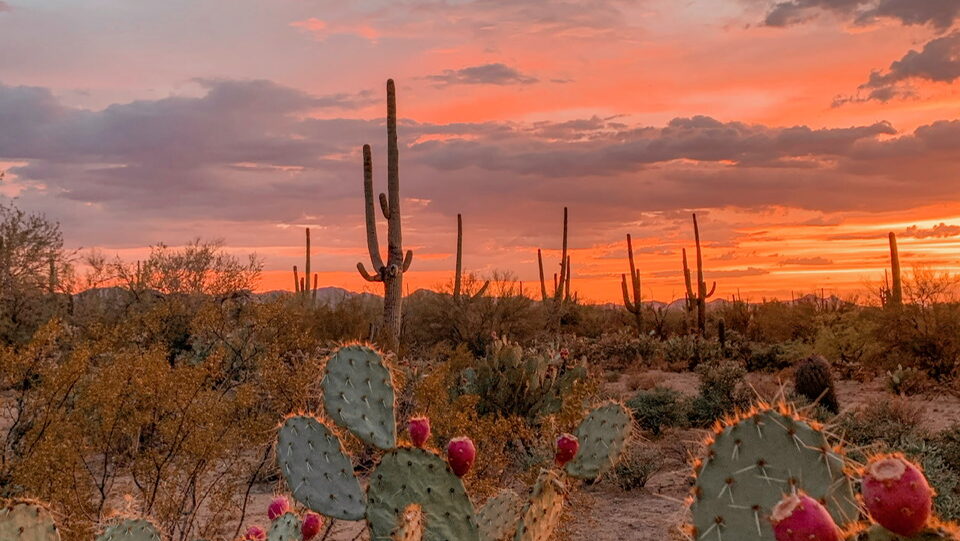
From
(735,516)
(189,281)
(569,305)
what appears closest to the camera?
(735,516)

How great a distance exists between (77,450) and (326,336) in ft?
42.3

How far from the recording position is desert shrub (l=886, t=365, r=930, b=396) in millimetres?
16578

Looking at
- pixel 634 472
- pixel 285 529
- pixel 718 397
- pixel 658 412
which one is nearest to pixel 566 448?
pixel 285 529

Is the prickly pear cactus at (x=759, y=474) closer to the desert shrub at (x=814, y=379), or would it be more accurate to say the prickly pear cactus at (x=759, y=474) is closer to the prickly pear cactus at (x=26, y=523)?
the prickly pear cactus at (x=26, y=523)

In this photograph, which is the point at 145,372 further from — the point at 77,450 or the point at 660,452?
the point at 660,452

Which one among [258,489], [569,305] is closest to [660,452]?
[258,489]

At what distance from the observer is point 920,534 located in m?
1.79

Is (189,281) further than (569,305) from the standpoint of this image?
No

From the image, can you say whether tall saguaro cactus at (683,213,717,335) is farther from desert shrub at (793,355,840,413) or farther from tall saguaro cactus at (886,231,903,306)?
desert shrub at (793,355,840,413)

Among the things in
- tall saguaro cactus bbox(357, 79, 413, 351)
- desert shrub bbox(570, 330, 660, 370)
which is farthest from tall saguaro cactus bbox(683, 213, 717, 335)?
tall saguaro cactus bbox(357, 79, 413, 351)

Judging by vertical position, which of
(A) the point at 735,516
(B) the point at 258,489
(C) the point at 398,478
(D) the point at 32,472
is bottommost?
(B) the point at 258,489

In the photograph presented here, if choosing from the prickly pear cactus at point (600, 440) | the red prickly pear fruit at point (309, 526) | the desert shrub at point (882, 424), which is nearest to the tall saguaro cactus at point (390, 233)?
the desert shrub at point (882, 424)

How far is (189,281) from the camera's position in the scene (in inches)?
1124

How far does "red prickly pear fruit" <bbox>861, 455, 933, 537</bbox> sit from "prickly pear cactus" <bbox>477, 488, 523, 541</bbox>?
377cm
